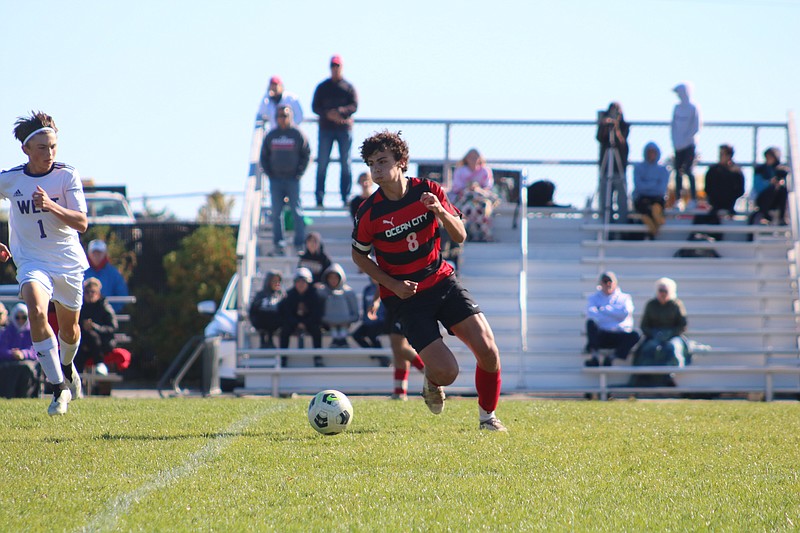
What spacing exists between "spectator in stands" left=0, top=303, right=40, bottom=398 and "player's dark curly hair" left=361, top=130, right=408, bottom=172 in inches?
238

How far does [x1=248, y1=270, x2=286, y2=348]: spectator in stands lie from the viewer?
49.8 ft

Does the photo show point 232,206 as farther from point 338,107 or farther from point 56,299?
point 56,299

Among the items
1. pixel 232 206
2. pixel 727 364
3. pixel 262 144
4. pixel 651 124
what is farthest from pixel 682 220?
pixel 232 206

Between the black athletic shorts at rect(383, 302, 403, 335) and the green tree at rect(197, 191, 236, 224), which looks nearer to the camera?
the black athletic shorts at rect(383, 302, 403, 335)

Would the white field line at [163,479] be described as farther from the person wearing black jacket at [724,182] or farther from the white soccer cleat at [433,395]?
the person wearing black jacket at [724,182]

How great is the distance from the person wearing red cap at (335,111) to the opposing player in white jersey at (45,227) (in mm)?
8768

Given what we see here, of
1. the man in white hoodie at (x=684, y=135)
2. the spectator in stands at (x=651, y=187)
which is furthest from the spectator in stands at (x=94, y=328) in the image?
the man in white hoodie at (x=684, y=135)

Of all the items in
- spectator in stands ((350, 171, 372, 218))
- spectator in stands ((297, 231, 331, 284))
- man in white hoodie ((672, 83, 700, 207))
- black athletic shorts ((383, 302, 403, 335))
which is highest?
man in white hoodie ((672, 83, 700, 207))

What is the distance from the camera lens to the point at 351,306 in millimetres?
15023

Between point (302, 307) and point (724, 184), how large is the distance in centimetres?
746

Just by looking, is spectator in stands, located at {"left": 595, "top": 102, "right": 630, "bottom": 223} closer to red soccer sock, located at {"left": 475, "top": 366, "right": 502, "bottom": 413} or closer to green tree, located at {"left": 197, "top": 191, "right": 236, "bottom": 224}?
red soccer sock, located at {"left": 475, "top": 366, "right": 502, "bottom": 413}

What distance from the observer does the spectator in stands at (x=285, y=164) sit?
16141mm

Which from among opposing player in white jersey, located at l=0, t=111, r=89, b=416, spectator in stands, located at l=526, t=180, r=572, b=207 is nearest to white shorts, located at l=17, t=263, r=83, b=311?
opposing player in white jersey, located at l=0, t=111, r=89, b=416

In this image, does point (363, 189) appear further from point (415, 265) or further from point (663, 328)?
point (415, 265)
